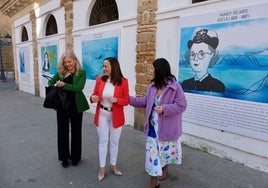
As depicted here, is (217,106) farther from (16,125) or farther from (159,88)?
(16,125)

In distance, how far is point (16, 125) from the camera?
6.16 metres

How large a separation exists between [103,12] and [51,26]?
409cm

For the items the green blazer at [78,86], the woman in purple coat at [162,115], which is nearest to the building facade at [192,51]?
the woman in purple coat at [162,115]

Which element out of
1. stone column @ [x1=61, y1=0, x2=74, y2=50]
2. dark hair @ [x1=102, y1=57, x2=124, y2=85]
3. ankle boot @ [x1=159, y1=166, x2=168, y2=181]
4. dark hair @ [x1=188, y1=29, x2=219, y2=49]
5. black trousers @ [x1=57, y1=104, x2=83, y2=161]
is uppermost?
stone column @ [x1=61, y1=0, x2=74, y2=50]

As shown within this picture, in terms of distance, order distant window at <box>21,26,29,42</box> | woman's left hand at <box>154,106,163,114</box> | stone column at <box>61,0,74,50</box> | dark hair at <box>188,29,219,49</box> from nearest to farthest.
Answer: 1. woman's left hand at <box>154,106,163,114</box>
2. dark hair at <box>188,29,219,49</box>
3. stone column at <box>61,0,74,50</box>
4. distant window at <box>21,26,29,42</box>

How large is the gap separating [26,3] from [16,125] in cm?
769

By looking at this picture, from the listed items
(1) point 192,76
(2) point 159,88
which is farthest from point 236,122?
(2) point 159,88

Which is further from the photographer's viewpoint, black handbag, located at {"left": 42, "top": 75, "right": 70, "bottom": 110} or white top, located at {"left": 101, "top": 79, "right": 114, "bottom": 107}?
black handbag, located at {"left": 42, "top": 75, "right": 70, "bottom": 110}

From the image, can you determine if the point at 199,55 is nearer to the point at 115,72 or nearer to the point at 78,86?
the point at 115,72

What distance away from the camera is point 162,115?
8.80 feet

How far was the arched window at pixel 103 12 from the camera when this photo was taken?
255 inches

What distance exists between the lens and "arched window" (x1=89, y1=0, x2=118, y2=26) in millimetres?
6465

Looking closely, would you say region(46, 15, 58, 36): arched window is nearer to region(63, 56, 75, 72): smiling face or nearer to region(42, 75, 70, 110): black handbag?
region(63, 56, 75, 72): smiling face

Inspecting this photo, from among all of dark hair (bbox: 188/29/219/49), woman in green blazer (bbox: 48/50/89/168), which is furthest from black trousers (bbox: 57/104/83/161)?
dark hair (bbox: 188/29/219/49)
